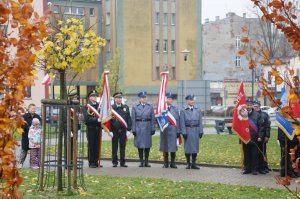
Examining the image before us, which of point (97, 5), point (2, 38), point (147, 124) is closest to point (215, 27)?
point (97, 5)

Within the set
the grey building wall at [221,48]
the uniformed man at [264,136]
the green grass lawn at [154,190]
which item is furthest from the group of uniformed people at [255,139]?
the grey building wall at [221,48]

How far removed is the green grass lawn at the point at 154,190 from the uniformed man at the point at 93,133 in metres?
3.22

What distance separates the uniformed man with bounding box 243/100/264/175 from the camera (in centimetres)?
1490

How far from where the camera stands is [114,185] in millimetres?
12578

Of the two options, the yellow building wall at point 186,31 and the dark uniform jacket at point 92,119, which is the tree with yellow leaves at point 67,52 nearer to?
the dark uniform jacket at point 92,119

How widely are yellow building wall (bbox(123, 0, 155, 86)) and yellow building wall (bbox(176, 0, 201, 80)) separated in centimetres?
351

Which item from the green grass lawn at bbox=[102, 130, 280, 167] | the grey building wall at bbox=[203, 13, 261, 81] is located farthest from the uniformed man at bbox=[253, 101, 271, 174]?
the grey building wall at bbox=[203, 13, 261, 81]

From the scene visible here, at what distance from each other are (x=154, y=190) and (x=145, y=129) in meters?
5.21

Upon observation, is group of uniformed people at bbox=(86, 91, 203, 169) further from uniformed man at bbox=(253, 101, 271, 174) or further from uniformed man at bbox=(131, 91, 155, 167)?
uniformed man at bbox=(253, 101, 271, 174)

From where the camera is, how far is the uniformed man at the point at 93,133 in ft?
54.4

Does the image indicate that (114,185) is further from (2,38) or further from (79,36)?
(2,38)

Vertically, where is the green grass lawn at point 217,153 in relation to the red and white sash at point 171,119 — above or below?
below

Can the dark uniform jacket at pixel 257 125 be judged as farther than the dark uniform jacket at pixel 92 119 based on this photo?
No

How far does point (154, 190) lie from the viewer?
1182cm
